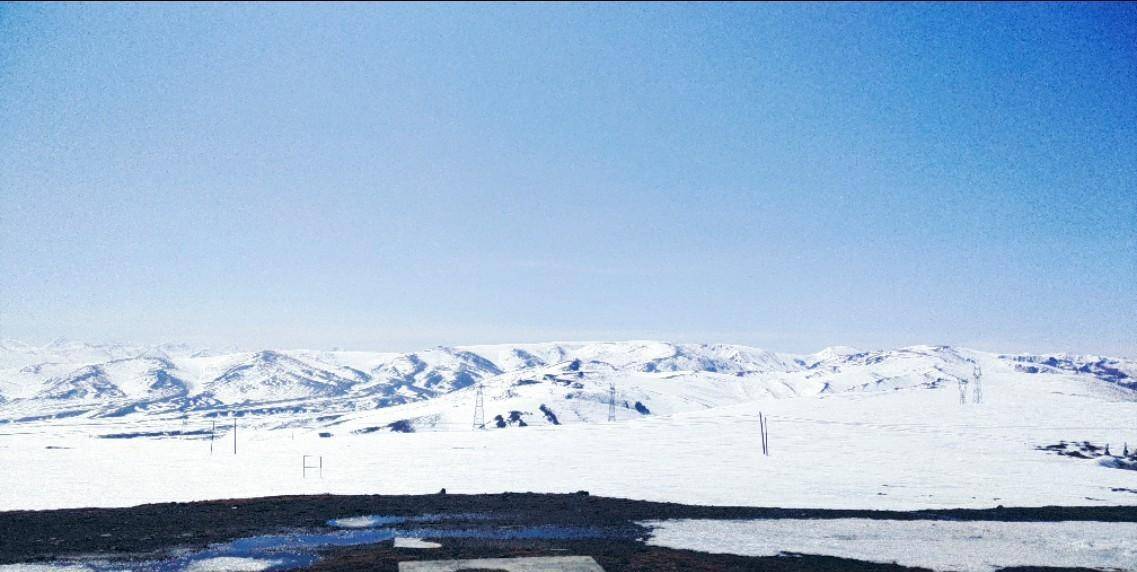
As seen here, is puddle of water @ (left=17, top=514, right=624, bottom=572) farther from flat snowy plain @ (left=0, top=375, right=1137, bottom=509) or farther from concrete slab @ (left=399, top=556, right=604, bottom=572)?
flat snowy plain @ (left=0, top=375, right=1137, bottom=509)

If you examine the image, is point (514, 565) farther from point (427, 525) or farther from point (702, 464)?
point (702, 464)

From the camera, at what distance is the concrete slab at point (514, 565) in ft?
57.9

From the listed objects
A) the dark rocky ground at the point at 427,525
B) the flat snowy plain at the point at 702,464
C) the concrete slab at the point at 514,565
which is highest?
the concrete slab at the point at 514,565

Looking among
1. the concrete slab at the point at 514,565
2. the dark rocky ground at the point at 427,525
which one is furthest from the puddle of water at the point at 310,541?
the concrete slab at the point at 514,565

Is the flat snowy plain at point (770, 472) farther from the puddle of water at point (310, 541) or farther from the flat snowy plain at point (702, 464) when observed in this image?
the puddle of water at point (310, 541)

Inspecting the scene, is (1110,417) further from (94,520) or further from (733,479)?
(94,520)

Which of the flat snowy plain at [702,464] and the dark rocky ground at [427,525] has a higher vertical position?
the dark rocky ground at [427,525]

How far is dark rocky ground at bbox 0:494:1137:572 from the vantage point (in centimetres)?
1956

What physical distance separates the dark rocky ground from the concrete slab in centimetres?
59

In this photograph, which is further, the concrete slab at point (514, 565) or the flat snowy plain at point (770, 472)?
the flat snowy plain at point (770, 472)

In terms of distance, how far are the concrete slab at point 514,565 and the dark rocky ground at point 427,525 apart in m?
0.59

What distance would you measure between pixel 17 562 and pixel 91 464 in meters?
54.2

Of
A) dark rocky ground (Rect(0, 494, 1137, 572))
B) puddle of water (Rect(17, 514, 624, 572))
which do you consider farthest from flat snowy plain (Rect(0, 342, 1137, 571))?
puddle of water (Rect(17, 514, 624, 572))

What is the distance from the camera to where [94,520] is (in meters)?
26.6
